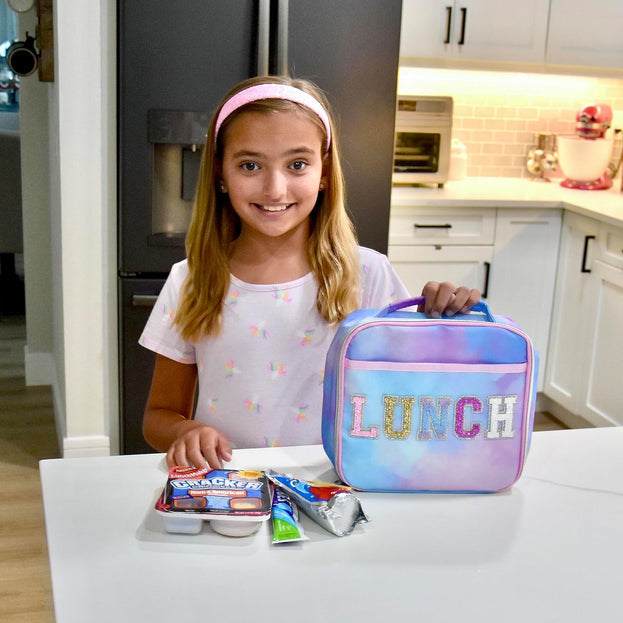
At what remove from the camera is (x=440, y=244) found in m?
3.25

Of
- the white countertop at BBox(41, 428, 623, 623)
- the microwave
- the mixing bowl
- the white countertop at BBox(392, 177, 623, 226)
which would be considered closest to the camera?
the white countertop at BBox(41, 428, 623, 623)

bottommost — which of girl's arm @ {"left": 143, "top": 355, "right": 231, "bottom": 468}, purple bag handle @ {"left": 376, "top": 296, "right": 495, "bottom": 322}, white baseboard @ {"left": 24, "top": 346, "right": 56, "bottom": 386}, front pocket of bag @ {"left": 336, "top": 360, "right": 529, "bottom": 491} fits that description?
white baseboard @ {"left": 24, "top": 346, "right": 56, "bottom": 386}

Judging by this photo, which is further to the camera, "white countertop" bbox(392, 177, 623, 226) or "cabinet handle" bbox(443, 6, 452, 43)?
"cabinet handle" bbox(443, 6, 452, 43)

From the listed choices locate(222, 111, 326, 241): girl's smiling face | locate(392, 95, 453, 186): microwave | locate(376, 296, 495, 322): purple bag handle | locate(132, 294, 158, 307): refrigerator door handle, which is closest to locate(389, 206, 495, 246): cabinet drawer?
locate(392, 95, 453, 186): microwave

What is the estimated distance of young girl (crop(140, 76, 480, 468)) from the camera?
1.38 m

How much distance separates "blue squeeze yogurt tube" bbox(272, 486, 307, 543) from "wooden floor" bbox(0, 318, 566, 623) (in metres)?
1.18

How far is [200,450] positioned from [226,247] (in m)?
0.46

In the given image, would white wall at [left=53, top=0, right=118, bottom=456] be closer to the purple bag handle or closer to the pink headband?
the pink headband

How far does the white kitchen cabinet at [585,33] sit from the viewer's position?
3465 mm

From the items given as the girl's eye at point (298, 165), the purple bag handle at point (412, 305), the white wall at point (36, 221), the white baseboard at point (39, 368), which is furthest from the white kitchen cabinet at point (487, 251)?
the purple bag handle at point (412, 305)

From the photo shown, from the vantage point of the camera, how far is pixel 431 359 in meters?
1.02

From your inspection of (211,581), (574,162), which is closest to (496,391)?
(211,581)

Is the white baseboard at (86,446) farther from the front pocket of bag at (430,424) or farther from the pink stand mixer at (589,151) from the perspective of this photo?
the pink stand mixer at (589,151)

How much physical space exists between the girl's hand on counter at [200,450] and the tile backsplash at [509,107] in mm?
2903
